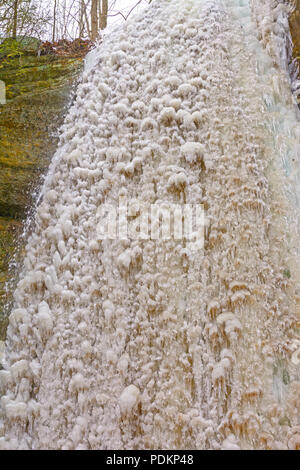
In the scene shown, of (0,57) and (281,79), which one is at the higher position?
(0,57)

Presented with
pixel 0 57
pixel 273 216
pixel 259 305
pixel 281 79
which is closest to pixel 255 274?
pixel 259 305

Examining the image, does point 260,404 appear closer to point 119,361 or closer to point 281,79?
point 119,361

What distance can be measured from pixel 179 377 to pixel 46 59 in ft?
5.60

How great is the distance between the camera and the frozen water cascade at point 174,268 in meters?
1.13

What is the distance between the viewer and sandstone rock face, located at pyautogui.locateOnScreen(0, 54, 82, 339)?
60.9 inches

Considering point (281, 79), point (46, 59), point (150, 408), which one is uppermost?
point (46, 59)

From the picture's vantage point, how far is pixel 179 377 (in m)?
1.15
